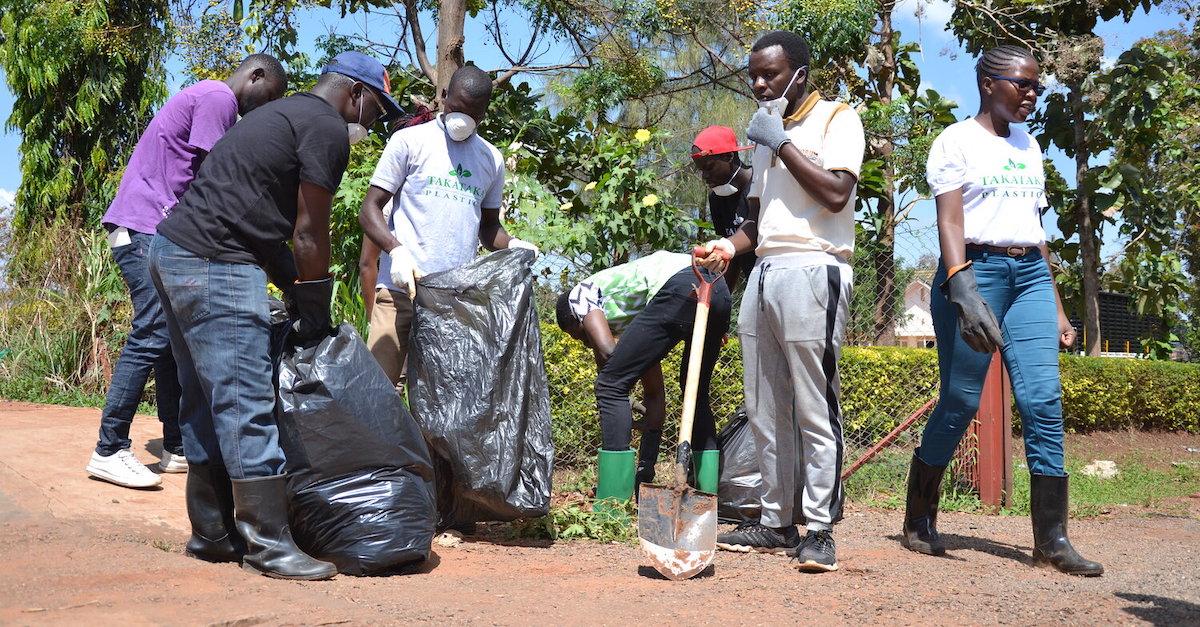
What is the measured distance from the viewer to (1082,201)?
40.5 feet

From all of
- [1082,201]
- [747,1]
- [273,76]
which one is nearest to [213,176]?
[273,76]

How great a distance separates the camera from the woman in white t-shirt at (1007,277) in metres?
3.49

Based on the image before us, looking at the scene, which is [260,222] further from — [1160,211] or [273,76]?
[1160,211]

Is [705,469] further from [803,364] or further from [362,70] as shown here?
[362,70]

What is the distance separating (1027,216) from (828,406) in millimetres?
1008

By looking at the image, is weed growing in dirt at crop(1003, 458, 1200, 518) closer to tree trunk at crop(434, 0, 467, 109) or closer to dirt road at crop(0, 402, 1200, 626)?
dirt road at crop(0, 402, 1200, 626)

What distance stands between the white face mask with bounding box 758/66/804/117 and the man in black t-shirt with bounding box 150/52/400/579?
4.50ft

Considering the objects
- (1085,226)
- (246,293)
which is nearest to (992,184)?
(246,293)

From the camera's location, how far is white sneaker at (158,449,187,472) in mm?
4246

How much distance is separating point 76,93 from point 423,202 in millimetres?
8156

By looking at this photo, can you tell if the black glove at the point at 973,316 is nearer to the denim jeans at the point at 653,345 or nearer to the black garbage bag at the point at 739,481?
the denim jeans at the point at 653,345

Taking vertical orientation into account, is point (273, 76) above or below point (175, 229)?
above

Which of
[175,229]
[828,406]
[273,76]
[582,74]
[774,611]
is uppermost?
[582,74]

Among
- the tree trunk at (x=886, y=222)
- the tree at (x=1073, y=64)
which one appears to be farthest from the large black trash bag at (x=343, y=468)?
the tree at (x=1073, y=64)
